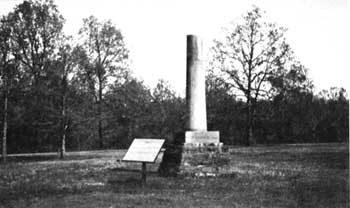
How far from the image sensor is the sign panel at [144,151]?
1150cm

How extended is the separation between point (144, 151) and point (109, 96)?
2810 centimetres

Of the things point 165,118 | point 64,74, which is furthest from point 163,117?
point 64,74

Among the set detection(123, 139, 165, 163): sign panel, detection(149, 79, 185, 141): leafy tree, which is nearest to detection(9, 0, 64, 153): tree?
detection(123, 139, 165, 163): sign panel

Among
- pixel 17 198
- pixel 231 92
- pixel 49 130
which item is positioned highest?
pixel 231 92

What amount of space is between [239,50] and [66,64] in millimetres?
16519

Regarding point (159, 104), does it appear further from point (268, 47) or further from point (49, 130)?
point (49, 130)

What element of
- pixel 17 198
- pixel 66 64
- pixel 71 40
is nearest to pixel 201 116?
pixel 17 198

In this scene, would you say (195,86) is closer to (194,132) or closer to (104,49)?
(194,132)

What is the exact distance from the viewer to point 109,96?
39312 millimetres

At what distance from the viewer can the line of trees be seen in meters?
25.7

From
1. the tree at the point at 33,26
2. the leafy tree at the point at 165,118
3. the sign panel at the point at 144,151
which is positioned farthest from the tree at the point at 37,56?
the leafy tree at the point at 165,118

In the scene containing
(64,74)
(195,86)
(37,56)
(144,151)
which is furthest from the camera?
(37,56)

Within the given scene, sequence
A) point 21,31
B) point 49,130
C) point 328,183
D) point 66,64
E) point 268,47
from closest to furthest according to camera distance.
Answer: point 328,183 → point 66,64 → point 49,130 → point 21,31 → point 268,47

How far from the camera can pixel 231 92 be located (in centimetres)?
3656
